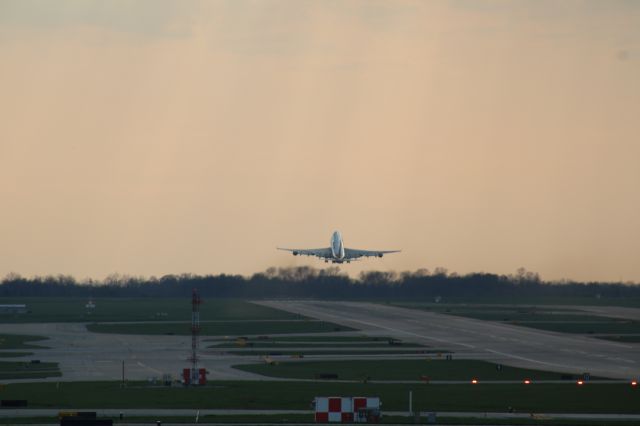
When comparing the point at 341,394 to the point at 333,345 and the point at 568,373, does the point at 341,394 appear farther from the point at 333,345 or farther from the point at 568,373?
the point at 333,345

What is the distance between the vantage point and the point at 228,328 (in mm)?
176500

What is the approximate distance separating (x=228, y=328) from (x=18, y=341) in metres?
37.3

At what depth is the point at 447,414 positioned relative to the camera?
7594 cm

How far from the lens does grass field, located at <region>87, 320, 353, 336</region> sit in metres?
167

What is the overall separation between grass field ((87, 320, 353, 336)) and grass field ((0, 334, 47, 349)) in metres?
13.7

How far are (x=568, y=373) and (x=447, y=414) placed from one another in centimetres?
3383

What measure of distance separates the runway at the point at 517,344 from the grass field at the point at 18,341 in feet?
147

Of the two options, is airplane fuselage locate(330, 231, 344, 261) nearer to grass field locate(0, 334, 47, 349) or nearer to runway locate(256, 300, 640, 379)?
runway locate(256, 300, 640, 379)

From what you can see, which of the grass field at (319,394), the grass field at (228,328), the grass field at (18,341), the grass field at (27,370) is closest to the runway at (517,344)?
the grass field at (228,328)

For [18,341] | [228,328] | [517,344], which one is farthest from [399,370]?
[228,328]

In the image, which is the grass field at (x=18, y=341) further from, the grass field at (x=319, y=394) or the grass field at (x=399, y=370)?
the grass field at (x=319, y=394)

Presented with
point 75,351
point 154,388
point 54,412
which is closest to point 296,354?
point 75,351

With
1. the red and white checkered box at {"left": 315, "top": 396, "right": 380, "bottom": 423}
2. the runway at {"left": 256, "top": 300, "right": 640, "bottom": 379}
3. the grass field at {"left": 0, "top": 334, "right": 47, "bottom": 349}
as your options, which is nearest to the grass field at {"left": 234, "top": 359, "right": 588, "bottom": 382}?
the runway at {"left": 256, "top": 300, "right": 640, "bottom": 379}

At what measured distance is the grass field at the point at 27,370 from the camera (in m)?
102
